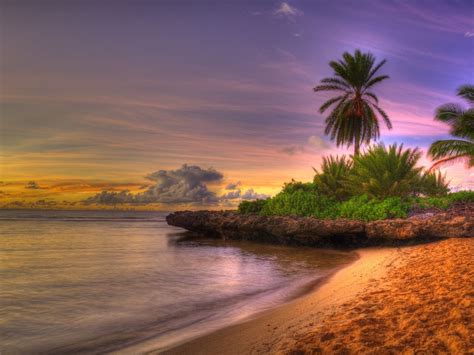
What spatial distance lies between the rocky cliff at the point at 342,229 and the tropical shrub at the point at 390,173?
179 inches

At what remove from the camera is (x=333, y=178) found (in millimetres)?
28250

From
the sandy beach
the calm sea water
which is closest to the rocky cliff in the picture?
the calm sea water

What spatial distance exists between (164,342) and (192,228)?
25.6m

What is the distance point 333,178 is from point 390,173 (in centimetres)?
548

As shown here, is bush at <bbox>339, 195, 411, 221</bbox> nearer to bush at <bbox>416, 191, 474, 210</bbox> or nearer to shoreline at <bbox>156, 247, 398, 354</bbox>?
bush at <bbox>416, 191, 474, 210</bbox>

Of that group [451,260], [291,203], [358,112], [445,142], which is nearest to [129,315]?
[451,260]

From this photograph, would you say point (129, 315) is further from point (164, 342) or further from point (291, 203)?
point (291, 203)

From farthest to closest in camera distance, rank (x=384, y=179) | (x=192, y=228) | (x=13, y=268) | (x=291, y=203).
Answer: (x=192, y=228) → (x=291, y=203) → (x=384, y=179) → (x=13, y=268)

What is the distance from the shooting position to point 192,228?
102 feet

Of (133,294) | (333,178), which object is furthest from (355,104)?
(133,294)

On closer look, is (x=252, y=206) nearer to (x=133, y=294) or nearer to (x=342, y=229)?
(x=342, y=229)

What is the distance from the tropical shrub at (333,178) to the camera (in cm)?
2784

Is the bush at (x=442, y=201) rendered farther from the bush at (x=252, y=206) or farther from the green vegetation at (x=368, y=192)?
the bush at (x=252, y=206)

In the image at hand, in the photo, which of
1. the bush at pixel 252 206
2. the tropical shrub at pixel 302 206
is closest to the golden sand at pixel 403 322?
the tropical shrub at pixel 302 206
